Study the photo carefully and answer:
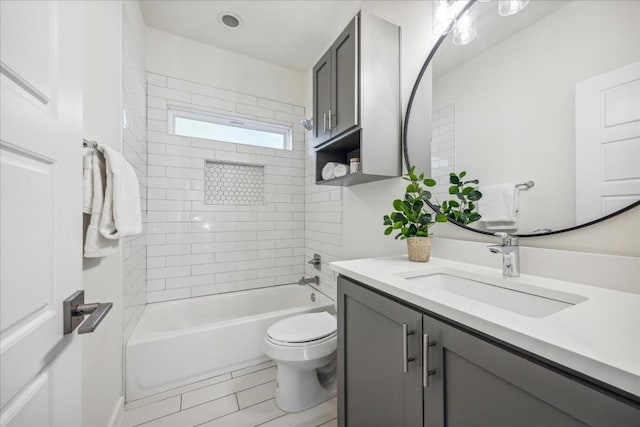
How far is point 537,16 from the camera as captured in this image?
0.94 metres

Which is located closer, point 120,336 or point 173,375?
point 120,336

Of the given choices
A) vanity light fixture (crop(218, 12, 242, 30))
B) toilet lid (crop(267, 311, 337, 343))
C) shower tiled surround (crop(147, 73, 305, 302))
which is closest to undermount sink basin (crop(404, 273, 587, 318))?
toilet lid (crop(267, 311, 337, 343))

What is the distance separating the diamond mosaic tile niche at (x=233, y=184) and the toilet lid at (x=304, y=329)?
1389 millimetres

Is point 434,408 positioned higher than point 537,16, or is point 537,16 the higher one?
point 537,16

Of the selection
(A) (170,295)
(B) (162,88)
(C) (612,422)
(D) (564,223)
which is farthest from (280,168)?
(C) (612,422)

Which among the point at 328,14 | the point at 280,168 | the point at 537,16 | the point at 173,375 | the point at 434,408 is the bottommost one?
the point at 173,375

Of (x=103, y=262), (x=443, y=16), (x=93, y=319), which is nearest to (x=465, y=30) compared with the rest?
(x=443, y=16)

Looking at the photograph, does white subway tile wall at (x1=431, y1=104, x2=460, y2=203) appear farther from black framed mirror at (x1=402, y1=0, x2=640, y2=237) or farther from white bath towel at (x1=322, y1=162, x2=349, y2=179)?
white bath towel at (x1=322, y1=162, x2=349, y2=179)

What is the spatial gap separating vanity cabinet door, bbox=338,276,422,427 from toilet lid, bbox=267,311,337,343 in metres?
0.43

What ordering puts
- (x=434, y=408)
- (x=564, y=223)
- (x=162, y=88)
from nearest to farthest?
(x=434, y=408) → (x=564, y=223) → (x=162, y=88)

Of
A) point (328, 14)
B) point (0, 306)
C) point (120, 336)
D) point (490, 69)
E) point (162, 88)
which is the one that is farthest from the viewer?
point (162, 88)

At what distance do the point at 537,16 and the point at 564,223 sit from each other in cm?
78

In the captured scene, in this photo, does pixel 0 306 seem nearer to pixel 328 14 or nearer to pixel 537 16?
pixel 537 16

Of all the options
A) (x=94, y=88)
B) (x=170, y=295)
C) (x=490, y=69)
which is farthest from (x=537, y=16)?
(x=170, y=295)
